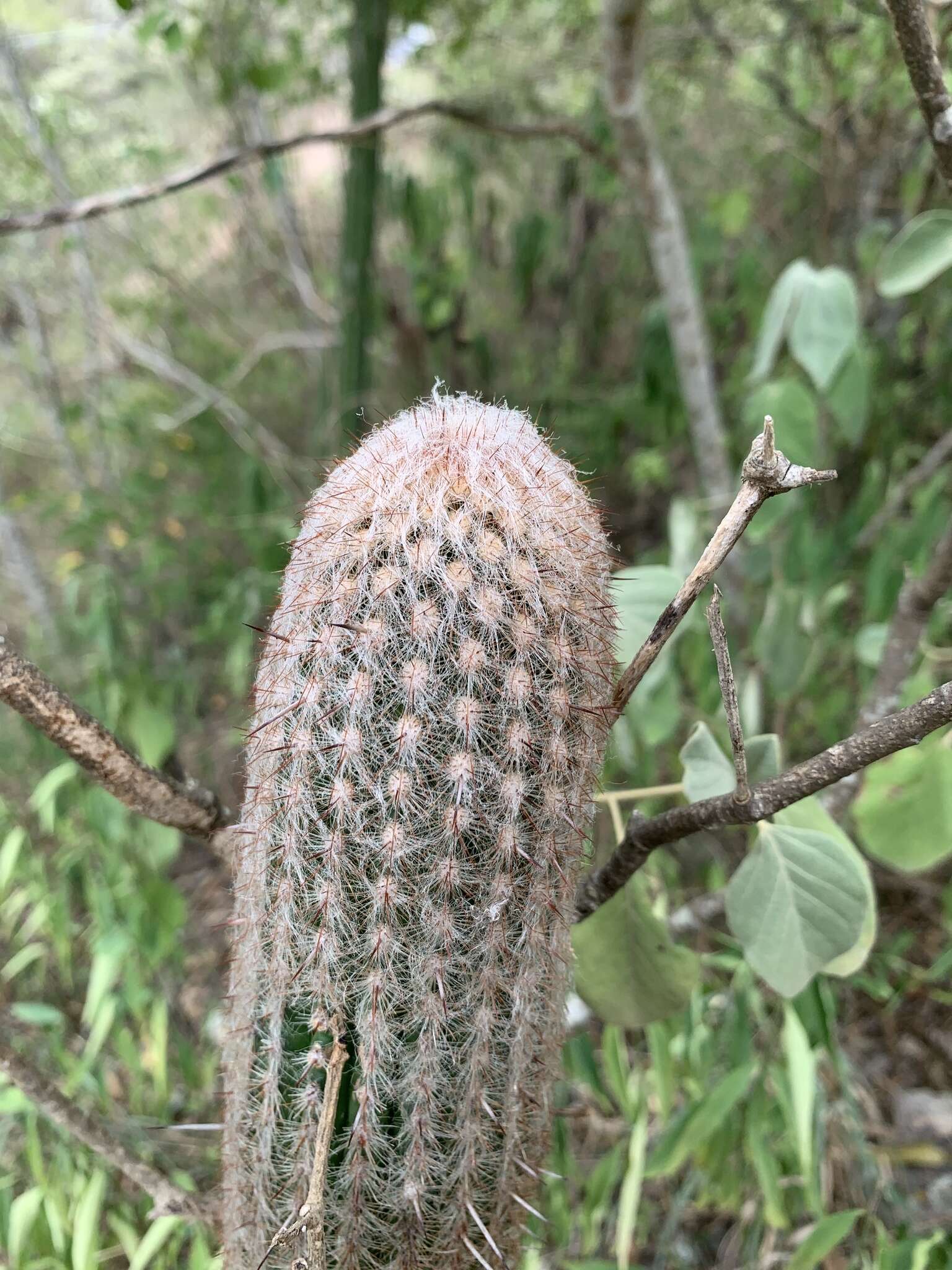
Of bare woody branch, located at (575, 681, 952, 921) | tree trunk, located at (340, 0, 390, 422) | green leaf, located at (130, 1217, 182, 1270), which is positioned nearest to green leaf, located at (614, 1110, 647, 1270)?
green leaf, located at (130, 1217, 182, 1270)

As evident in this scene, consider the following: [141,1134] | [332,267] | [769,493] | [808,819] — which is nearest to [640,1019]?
[808,819]

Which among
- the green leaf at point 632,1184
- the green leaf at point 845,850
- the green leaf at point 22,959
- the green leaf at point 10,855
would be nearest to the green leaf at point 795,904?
the green leaf at point 845,850

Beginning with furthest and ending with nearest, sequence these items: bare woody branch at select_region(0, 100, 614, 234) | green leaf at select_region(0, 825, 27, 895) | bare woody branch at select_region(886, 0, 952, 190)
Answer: green leaf at select_region(0, 825, 27, 895) → bare woody branch at select_region(0, 100, 614, 234) → bare woody branch at select_region(886, 0, 952, 190)

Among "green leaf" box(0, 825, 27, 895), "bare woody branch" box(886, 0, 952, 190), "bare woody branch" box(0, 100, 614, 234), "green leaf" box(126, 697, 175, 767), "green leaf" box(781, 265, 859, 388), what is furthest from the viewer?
"green leaf" box(0, 825, 27, 895)

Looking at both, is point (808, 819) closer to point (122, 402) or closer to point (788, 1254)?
point (788, 1254)

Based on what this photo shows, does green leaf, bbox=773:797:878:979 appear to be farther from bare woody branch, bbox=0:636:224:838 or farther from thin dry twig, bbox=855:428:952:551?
thin dry twig, bbox=855:428:952:551

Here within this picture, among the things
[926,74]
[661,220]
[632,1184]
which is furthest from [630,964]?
[661,220]

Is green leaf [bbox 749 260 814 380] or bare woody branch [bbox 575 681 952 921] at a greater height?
green leaf [bbox 749 260 814 380]
